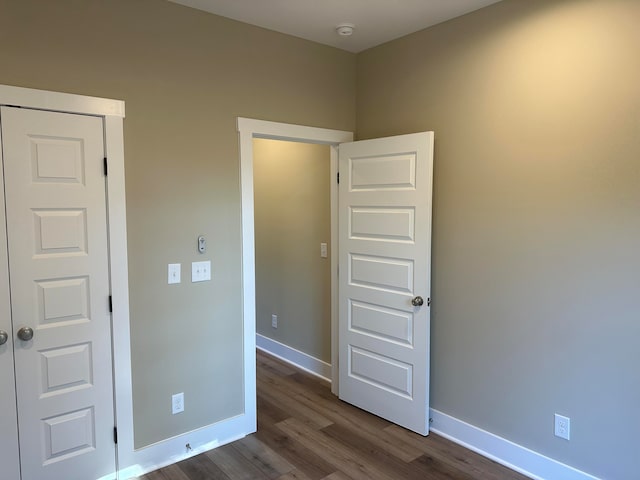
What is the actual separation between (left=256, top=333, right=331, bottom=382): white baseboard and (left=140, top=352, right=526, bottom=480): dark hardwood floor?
0.53m

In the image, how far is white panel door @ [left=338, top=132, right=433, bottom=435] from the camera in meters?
2.96

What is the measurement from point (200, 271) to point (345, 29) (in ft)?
6.09

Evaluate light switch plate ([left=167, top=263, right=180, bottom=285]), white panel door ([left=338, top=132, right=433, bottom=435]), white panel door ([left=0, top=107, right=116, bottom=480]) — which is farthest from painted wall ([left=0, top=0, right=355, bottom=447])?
white panel door ([left=338, top=132, right=433, bottom=435])

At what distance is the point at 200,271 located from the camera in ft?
9.15

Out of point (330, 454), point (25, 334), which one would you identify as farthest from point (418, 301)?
point (25, 334)

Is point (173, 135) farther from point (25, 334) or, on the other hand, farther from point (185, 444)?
point (185, 444)

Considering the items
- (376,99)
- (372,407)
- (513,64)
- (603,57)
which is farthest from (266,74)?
(372,407)

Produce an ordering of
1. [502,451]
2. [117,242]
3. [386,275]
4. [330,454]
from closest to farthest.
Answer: [117,242] < [502,451] < [330,454] < [386,275]

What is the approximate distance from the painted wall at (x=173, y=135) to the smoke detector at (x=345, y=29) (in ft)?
1.11

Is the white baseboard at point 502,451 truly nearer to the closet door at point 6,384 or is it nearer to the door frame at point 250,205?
the door frame at point 250,205

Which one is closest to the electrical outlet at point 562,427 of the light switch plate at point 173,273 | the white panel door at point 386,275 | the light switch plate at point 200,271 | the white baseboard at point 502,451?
the white baseboard at point 502,451

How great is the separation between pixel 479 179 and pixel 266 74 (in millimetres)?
1571

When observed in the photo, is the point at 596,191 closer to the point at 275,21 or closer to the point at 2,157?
the point at 275,21

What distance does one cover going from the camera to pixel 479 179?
2777mm
